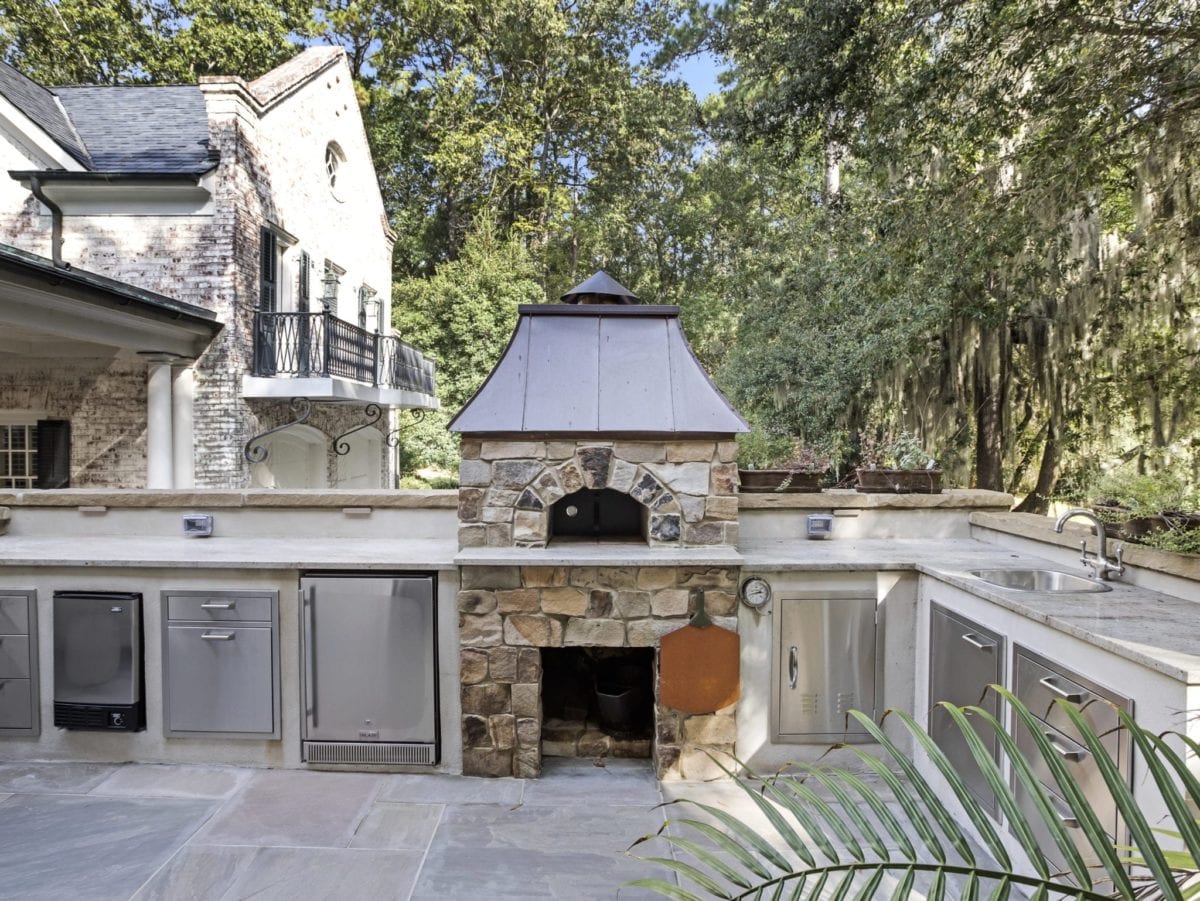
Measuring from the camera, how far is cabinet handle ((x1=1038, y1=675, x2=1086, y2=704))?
2.37m

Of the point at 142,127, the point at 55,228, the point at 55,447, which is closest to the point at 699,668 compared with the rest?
the point at 55,447

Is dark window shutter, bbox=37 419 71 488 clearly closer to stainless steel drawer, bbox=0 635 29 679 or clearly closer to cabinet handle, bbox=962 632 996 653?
stainless steel drawer, bbox=0 635 29 679

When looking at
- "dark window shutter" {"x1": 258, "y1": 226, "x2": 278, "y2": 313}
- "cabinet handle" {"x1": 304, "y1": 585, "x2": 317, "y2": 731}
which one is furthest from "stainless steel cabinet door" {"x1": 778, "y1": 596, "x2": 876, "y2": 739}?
"dark window shutter" {"x1": 258, "y1": 226, "x2": 278, "y2": 313}

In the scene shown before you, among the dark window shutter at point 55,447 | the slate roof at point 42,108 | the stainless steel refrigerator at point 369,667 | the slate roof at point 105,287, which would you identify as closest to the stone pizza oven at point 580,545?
the stainless steel refrigerator at point 369,667

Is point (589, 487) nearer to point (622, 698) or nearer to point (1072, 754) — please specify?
point (622, 698)

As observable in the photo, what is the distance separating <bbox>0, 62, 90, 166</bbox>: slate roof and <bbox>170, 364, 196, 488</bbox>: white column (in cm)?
274

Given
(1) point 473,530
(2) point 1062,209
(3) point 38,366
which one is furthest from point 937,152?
(3) point 38,366

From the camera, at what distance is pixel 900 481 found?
4637 mm

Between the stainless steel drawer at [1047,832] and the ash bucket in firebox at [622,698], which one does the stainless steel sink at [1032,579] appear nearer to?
the stainless steel drawer at [1047,832]

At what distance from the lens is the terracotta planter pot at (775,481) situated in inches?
177

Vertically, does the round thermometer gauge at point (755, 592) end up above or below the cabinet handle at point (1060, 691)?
above

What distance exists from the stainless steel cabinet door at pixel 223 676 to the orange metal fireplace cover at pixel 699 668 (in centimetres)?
203

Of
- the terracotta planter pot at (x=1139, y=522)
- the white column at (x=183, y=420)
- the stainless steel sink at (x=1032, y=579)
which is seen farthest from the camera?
the white column at (x=183, y=420)

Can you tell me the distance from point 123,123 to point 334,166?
9.35ft
